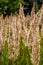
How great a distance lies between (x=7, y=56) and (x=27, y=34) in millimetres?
388

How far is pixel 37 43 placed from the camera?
2553 millimetres

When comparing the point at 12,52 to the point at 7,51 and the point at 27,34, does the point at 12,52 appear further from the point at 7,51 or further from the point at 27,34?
the point at 27,34

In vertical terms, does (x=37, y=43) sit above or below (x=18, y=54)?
above

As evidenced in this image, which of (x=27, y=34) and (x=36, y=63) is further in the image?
(x=27, y=34)

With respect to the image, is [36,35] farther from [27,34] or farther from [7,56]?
[7,56]

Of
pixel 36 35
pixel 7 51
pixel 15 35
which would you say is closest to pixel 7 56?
pixel 7 51

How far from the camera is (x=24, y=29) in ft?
9.72

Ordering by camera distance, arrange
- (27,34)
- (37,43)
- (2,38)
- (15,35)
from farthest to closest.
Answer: (2,38), (15,35), (27,34), (37,43)

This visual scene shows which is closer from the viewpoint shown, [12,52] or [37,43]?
[37,43]

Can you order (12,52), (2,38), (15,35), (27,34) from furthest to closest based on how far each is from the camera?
(2,38) → (15,35) → (12,52) → (27,34)

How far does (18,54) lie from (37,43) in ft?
1.82

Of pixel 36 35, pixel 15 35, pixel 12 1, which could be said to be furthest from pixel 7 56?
pixel 12 1

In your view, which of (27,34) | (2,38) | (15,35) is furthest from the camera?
(2,38)

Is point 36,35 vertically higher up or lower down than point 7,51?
higher up
